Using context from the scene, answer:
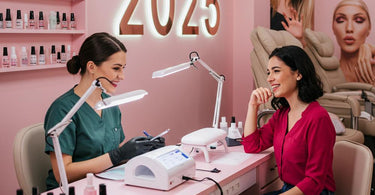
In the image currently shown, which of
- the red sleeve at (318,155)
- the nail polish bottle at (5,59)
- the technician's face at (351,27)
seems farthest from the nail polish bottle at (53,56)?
the technician's face at (351,27)

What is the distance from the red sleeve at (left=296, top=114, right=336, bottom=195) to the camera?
197 centimetres

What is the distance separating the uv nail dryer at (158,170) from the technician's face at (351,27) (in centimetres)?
420

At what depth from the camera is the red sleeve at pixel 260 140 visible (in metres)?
2.38

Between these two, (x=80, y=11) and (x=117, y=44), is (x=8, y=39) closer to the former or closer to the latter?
(x=80, y=11)

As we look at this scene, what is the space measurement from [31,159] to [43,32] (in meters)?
0.98

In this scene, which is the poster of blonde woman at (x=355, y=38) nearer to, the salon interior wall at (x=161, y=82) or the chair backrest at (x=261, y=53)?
the salon interior wall at (x=161, y=82)

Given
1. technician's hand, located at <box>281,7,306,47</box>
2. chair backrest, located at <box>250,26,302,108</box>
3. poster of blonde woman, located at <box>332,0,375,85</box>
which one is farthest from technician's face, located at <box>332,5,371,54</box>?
chair backrest, located at <box>250,26,302,108</box>

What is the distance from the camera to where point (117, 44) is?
2211mm

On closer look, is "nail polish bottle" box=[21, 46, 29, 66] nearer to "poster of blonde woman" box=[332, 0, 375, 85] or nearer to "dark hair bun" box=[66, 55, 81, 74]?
"dark hair bun" box=[66, 55, 81, 74]

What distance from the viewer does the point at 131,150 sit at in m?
2.03

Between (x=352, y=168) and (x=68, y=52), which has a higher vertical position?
(x=68, y=52)

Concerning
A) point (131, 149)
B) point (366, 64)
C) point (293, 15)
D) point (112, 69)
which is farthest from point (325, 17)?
point (131, 149)

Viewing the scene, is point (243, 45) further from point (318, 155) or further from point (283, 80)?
point (318, 155)

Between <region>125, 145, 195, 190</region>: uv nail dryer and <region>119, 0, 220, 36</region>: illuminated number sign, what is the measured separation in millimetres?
1806
